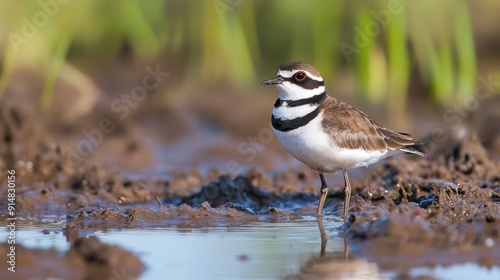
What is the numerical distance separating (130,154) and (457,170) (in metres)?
4.03

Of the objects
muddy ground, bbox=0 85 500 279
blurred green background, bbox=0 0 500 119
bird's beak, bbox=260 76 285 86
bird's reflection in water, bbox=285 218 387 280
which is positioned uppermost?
blurred green background, bbox=0 0 500 119

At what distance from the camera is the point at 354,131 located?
28.9ft

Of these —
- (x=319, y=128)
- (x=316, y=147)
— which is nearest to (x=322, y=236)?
(x=316, y=147)

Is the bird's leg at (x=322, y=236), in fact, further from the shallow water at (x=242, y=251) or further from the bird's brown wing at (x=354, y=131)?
the bird's brown wing at (x=354, y=131)

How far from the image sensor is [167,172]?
11.4m

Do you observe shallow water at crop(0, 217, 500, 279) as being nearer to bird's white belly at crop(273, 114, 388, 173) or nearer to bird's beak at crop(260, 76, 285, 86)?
bird's white belly at crop(273, 114, 388, 173)

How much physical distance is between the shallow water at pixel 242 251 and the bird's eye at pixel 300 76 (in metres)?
1.29

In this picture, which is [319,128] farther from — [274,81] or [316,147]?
[274,81]

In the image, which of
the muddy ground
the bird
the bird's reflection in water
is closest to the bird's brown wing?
the bird

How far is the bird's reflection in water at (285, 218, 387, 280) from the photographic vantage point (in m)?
5.96

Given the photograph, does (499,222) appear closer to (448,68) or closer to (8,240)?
(8,240)

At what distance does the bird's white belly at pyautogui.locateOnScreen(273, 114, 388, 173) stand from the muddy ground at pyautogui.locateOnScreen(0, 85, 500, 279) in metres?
0.43

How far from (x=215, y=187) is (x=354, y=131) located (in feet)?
5.02

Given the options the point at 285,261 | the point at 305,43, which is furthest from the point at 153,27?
the point at 285,261
